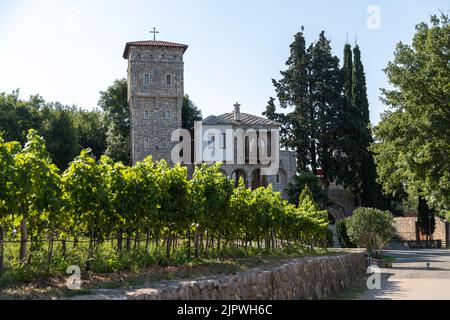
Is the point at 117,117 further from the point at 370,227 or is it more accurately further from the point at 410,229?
the point at 370,227

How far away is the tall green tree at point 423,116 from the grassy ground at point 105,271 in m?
13.0

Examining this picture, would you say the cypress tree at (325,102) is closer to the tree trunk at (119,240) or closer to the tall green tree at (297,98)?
the tall green tree at (297,98)

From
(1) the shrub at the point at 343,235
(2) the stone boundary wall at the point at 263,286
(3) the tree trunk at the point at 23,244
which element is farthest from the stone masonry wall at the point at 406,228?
(3) the tree trunk at the point at 23,244

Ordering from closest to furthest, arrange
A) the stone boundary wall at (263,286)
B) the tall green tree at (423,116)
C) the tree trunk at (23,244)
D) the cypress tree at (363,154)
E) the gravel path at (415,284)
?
1. the stone boundary wall at (263,286)
2. the tree trunk at (23,244)
3. the gravel path at (415,284)
4. the tall green tree at (423,116)
5. the cypress tree at (363,154)

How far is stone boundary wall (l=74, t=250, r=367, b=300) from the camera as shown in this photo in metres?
6.74

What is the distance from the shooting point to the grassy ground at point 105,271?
674 centimetres

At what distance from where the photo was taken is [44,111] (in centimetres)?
4222

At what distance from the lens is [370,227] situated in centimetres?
2712

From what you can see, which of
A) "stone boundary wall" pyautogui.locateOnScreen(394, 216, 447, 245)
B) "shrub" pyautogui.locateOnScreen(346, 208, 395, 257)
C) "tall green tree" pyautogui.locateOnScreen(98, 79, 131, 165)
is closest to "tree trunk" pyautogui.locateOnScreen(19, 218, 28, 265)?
"shrub" pyautogui.locateOnScreen(346, 208, 395, 257)

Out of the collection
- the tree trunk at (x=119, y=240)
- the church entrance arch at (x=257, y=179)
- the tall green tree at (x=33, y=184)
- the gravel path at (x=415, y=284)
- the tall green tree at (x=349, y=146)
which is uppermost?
the tall green tree at (x=349, y=146)

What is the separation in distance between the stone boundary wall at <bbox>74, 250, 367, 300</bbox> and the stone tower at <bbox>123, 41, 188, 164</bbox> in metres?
27.9

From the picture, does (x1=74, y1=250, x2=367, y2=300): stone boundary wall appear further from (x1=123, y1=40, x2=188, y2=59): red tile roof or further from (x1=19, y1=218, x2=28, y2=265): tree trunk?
(x1=123, y1=40, x2=188, y2=59): red tile roof
